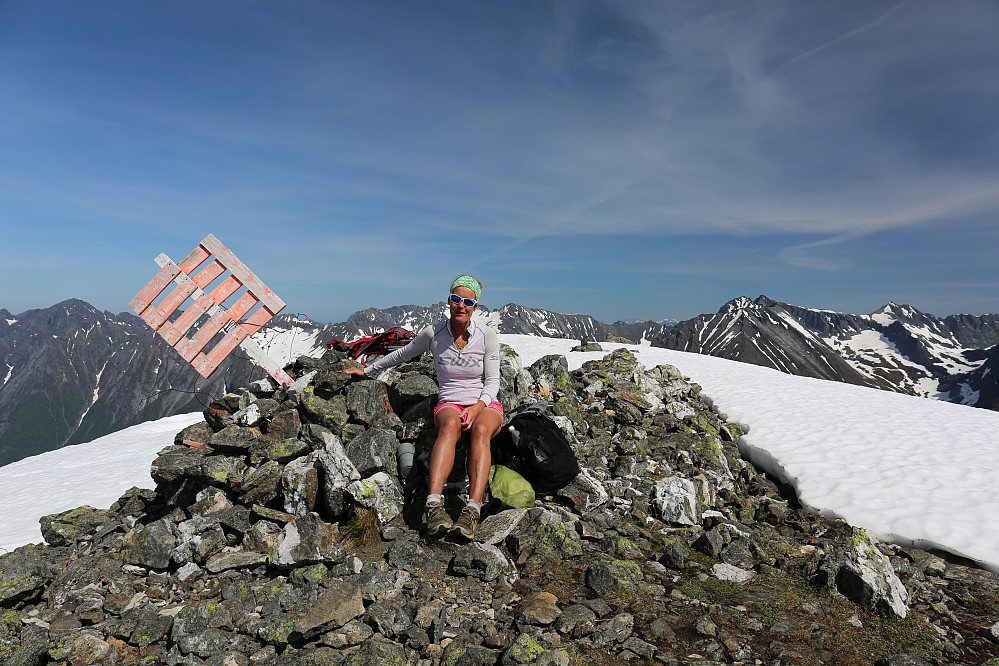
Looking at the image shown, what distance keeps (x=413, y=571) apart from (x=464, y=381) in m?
2.70

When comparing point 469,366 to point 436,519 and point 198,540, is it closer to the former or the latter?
point 436,519

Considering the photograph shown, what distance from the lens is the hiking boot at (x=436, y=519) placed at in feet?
18.5

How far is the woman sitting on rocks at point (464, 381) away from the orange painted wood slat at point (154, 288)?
463 cm

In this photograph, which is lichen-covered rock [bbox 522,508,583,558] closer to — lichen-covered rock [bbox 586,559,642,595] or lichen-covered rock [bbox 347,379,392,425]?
lichen-covered rock [bbox 586,559,642,595]

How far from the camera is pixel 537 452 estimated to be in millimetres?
6816

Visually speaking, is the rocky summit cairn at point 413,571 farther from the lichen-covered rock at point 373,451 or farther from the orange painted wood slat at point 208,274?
the orange painted wood slat at point 208,274

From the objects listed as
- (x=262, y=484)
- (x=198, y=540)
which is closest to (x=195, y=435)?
(x=262, y=484)

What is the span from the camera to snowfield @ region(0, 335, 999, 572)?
7.92 metres

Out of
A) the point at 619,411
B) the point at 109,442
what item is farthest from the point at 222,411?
the point at 109,442

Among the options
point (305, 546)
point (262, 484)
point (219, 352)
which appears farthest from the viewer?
point (219, 352)

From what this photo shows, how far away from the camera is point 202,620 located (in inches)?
187

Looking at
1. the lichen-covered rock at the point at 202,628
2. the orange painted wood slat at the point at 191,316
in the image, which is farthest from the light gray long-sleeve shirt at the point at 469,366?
the orange painted wood slat at the point at 191,316

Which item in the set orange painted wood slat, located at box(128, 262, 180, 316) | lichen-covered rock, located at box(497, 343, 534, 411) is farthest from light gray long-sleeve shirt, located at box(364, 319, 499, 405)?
orange painted wood slat, located at box(128, 262, 180, 316)

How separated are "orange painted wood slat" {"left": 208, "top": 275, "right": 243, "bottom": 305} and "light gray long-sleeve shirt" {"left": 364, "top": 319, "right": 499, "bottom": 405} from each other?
4447 mm
